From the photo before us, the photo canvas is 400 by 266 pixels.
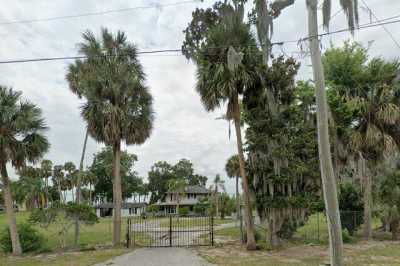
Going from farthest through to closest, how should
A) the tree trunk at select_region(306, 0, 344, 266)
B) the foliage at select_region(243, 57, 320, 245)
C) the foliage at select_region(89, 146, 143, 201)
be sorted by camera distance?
the foliage at select_region(89, 146, 143, 201), the foliage at select_region(243, 57, 320, 245), the tree trunk at select_region(306, 0, 344, 266)

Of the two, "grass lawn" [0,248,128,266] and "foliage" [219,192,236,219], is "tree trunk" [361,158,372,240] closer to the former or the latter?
"grass lawn" [0,248,128,266]

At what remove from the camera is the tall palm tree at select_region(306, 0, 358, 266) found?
7.24 metres

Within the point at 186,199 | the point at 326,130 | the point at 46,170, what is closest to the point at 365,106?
the point at 326,130

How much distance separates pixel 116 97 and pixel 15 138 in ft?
15.0

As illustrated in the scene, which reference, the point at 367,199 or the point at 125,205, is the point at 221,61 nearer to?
the point at 367,199

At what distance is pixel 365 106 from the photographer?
17.4m

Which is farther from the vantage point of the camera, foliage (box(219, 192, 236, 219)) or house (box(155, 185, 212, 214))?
house (box(155, 185, 212, 214))

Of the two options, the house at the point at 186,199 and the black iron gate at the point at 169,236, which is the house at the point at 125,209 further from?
the black iron gate at the point at 169,236

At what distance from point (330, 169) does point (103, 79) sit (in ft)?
39.4

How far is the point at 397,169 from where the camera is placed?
19.3m

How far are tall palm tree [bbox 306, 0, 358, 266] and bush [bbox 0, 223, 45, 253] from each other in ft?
42.7

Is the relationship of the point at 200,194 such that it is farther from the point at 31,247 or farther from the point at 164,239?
the point at 31,247

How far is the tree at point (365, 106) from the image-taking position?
55.7 ft

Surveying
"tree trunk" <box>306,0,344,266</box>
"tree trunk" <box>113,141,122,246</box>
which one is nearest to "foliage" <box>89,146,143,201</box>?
"tree trunk" <box>113,141,122,246</box>
